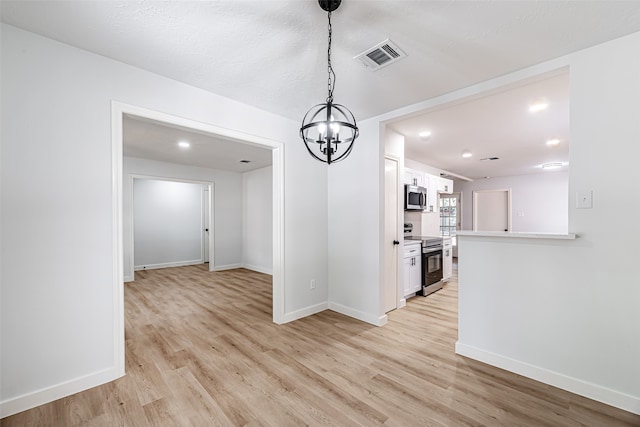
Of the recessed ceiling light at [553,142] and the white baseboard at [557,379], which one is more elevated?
the recessed ceiling light at [553,142]

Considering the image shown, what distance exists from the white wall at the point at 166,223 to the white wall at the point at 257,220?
155 centimetres

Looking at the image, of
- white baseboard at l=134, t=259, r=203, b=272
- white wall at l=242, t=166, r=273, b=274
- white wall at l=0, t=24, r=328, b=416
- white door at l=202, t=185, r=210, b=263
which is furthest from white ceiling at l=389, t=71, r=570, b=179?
white baseboard at l=134, t=259, r=203, b=272

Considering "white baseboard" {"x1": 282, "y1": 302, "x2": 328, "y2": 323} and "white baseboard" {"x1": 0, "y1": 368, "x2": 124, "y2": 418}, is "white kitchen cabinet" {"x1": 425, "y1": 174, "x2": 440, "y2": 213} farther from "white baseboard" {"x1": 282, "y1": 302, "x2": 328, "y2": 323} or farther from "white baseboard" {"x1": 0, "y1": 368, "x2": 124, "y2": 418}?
"white baseboard" {"x1": 0, "y1": 368, "x2": 124, "y2": 418}

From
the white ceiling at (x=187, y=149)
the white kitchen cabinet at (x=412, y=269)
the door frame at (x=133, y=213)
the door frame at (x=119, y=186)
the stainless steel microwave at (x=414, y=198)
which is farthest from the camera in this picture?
the door frame at (x=133, y=213)

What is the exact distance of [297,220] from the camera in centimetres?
359

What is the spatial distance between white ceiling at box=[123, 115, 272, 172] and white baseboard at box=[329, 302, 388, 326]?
257 centimetres

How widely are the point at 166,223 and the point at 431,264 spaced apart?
22.0 feet

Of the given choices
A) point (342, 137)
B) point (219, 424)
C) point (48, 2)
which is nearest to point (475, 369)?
point (219, 424)

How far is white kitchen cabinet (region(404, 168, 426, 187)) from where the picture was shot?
15.9 ft

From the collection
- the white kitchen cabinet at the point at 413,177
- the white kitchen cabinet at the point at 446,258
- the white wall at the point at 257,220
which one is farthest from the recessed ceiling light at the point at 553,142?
the white wall at the point at 257,220

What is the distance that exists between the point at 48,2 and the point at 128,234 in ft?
16.6

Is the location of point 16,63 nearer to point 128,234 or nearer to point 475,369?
point 475,369

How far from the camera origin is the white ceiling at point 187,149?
4043 mm

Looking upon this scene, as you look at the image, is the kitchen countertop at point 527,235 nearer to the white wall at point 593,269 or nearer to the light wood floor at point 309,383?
the white wall at point 593,269
